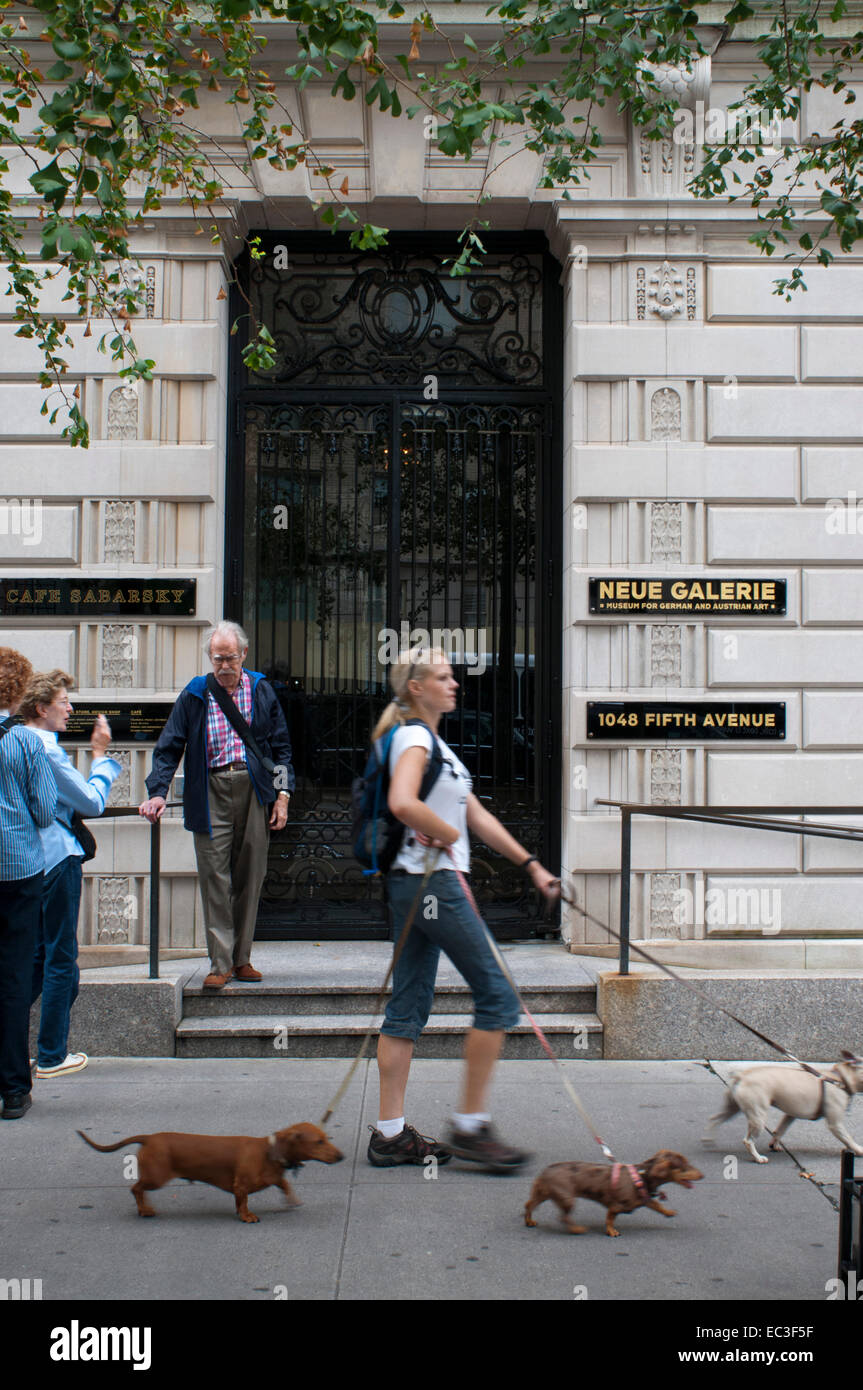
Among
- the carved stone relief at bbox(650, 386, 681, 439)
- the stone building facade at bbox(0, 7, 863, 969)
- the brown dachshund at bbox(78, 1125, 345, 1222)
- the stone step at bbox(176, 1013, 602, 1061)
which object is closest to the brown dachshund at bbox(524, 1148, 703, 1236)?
the brown dachshund at bbox(78, 1125, 345, 1222)

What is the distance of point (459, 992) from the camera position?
22.4 feet

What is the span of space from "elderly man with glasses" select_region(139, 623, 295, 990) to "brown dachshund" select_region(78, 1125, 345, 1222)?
2.45 meters

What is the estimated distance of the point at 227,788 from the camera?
6.81m

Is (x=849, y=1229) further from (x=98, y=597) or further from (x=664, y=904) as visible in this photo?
(x=98, y=597)

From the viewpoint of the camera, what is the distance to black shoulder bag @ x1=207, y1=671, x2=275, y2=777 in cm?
681

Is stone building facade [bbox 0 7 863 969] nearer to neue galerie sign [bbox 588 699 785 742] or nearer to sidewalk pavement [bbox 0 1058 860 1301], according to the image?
neue galerie sign [bbox 588 699 785 742]

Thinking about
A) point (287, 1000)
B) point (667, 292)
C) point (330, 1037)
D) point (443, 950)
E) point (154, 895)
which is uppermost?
point (667, 292)

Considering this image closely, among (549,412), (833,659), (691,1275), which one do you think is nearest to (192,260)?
(549,412)

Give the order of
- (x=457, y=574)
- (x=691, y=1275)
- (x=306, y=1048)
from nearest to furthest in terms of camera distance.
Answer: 1. (x=691, y=1275)
2. (x=306, y=1048)
3. (x=457, y=574)

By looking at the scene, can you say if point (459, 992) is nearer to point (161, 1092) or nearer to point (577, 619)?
point (161, 1092)

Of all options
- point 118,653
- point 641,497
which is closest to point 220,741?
point 118,653

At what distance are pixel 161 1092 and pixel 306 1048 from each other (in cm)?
89

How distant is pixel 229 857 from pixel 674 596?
10.8 feet

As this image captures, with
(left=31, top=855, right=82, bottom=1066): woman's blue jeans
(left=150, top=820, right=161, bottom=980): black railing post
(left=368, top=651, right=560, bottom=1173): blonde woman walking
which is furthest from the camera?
(left=150, top=820, right=161, bottom=980): black railing post
